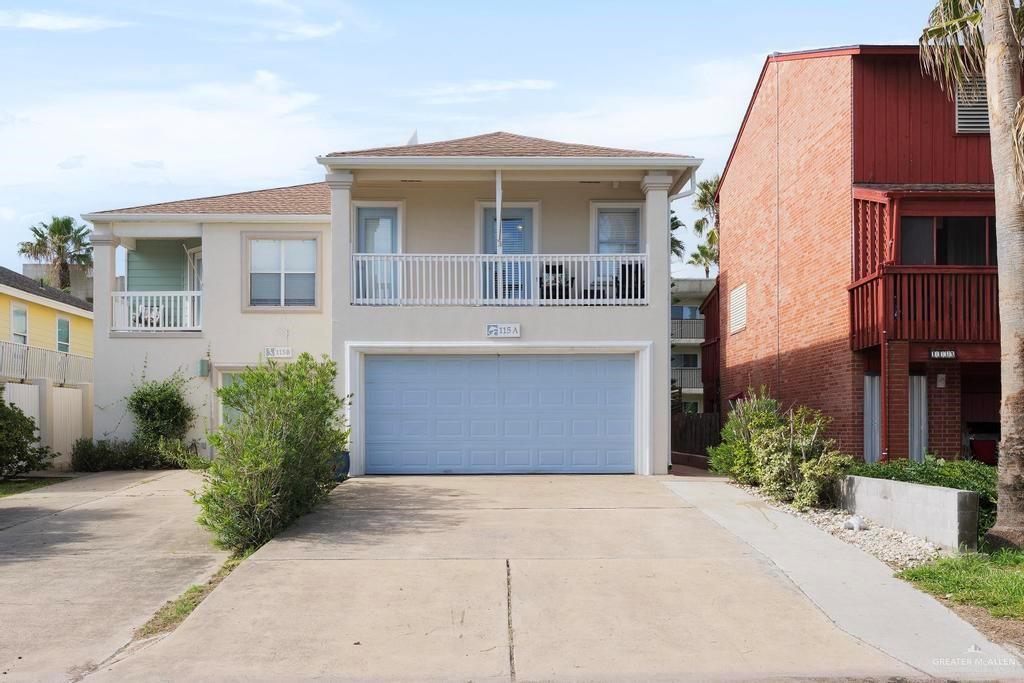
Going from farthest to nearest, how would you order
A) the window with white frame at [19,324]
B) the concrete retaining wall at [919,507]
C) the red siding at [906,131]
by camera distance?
the window with white frame at [19,324]
the red siding at [906,131]
the concrete retaining wall at [919,507]

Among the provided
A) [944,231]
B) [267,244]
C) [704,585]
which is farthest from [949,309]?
[267,244]

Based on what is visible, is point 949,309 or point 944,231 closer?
point 949,309

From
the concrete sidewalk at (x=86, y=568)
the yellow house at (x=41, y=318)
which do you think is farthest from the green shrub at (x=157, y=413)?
the yellow house at (x=41, y=318)

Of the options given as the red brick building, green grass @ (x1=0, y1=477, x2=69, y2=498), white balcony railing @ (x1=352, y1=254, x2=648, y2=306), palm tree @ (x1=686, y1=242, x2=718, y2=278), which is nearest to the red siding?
the red brick building

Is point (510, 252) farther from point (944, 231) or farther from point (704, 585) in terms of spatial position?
point (704, 585)

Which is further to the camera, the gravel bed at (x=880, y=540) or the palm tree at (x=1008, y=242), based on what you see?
the palm tree at (x=1008, y=242)

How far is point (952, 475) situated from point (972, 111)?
948 cm

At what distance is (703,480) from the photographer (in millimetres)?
16891

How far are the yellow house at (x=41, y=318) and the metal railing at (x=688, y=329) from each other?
23.5 meters

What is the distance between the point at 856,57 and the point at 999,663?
13.9 m

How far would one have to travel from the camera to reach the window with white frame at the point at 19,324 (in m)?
29.3

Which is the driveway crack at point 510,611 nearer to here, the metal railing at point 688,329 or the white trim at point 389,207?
the white trim at point 389,207

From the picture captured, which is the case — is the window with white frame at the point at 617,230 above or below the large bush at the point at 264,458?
above

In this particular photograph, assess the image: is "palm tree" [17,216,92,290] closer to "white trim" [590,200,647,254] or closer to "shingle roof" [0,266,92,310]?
"shingle roof" [0,266,92,310]
